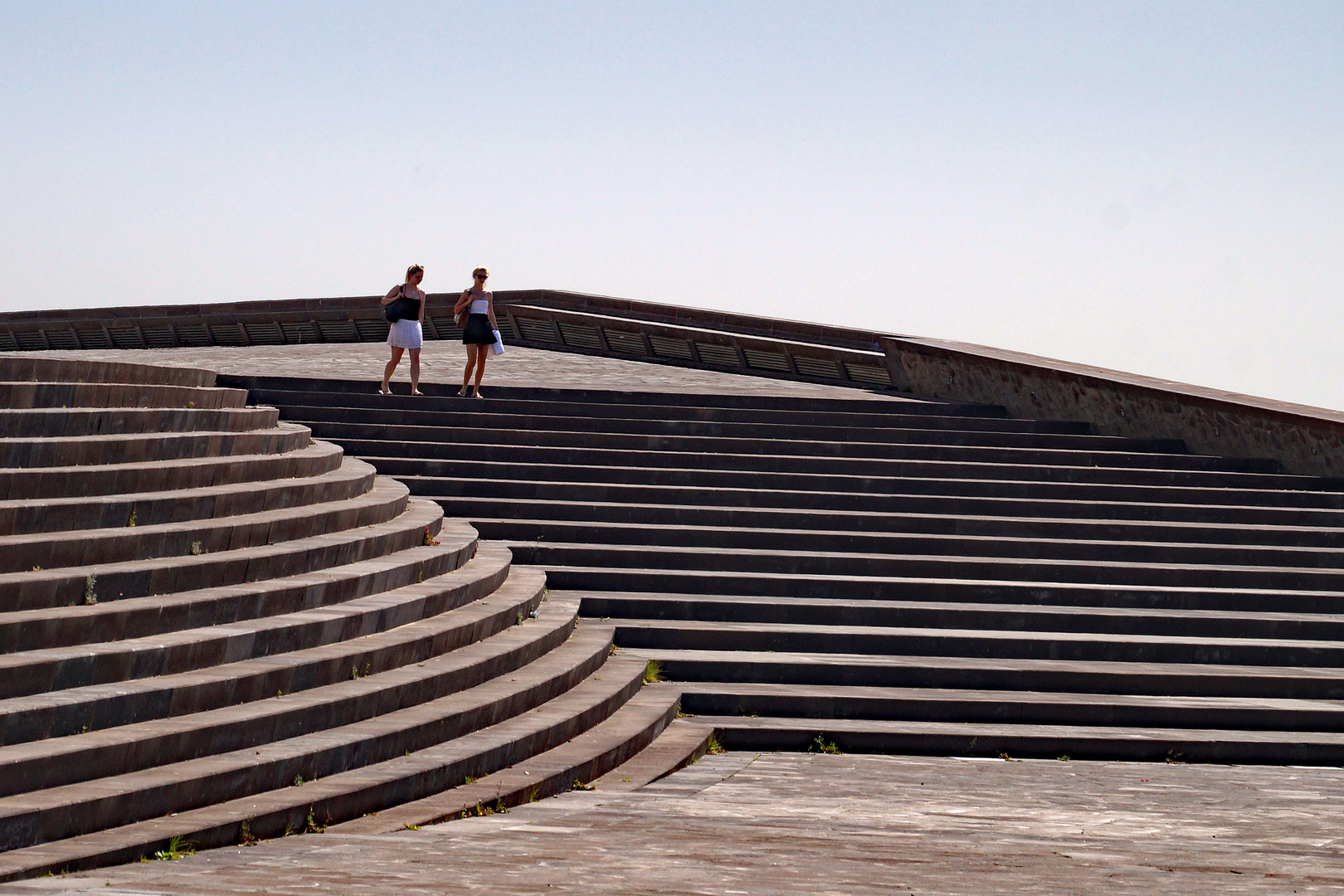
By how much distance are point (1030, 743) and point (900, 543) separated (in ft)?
9.27

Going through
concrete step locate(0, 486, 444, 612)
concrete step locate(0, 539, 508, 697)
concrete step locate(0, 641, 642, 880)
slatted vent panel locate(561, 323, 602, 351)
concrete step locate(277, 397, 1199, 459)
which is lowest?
concrete step locate(0, 641, 642, 880)

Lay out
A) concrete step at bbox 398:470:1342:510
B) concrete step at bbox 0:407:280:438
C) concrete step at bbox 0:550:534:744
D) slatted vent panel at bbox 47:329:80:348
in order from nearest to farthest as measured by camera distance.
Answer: concrete step at bbox 0:550:534:744 → concrete step at bbox 0:407:280:438 → concrete step at bbox 398:470:1342:510 → slatted vent panel at bbox 47:329:80:348

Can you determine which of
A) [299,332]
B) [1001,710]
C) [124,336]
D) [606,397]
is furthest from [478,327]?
[124,336]

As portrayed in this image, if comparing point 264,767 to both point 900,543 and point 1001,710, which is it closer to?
point 1001,710

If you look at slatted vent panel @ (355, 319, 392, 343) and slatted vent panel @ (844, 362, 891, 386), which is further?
slatted vent panel @ (355, 319, 392, 343)

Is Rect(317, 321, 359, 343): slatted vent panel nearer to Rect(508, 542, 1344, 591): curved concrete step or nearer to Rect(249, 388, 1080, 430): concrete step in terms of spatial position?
Rect(249, 388, 1080, 430): concrete step

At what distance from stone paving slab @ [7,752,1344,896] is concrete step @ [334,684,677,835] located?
130 millimetres

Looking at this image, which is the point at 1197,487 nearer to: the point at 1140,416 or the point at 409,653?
the point at 1140,416

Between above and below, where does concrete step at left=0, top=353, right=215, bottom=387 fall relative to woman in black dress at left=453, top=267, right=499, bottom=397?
below

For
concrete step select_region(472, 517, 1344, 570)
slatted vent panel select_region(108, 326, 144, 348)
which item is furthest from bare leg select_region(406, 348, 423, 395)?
slatted vent panel select_region(108, 326, 144, 348)

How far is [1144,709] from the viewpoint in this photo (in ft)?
27.3

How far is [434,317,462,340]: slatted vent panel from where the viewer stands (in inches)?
854

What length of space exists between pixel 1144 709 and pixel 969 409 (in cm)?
642

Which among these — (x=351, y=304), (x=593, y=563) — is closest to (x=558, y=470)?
(x=593, y=563)
